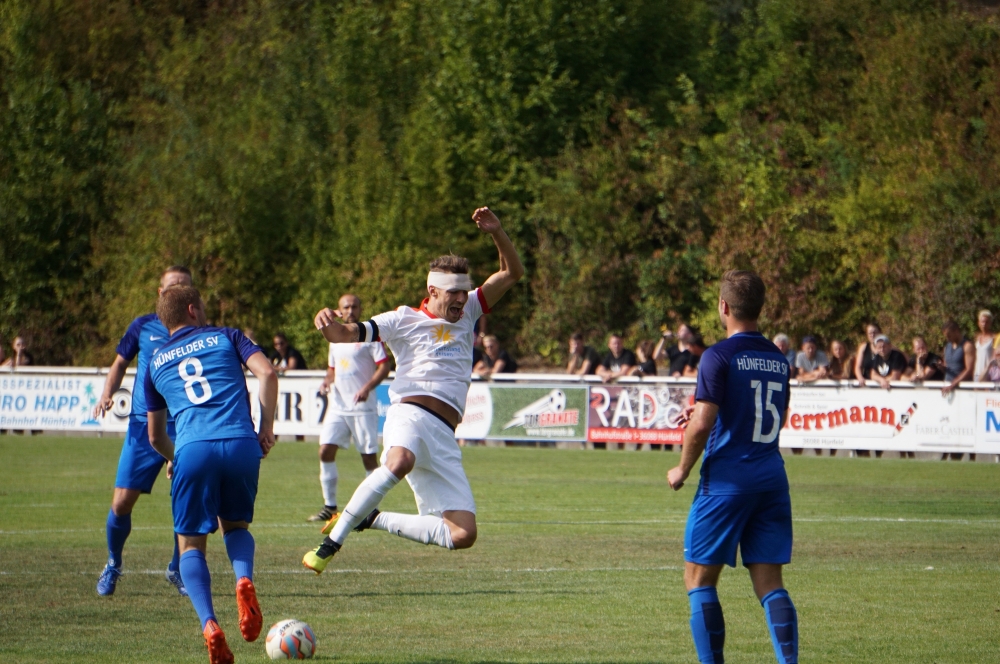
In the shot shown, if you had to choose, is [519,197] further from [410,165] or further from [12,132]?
[12,132]

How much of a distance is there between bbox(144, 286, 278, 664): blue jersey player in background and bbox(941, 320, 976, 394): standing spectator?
54.2 feet

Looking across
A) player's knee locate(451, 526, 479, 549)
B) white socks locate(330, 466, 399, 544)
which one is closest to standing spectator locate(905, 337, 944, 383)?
player's knee locate(451, 526, 479, 549)

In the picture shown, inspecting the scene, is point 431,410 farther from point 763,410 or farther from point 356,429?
point 356,429

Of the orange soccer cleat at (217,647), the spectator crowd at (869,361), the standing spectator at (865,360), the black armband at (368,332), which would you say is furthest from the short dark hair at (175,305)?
the standing spectator at (865,360)

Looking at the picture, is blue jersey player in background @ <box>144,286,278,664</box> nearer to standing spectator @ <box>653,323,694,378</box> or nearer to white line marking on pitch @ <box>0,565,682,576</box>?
white line marking on pitch @ <box>0,565,682,576</box>

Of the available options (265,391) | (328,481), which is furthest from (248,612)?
(328,481)

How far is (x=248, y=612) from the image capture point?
680cm

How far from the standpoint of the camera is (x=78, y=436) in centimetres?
2686

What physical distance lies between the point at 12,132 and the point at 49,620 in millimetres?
35117

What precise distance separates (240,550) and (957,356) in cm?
1712

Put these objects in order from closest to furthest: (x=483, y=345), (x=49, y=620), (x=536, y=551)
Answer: (x=49, y=620)
(x=536, y=551)
(x=483, y=345)

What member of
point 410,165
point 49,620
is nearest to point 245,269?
point 410,165

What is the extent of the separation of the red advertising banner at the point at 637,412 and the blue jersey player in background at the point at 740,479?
16.6m

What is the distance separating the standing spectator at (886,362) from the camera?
2238 cm
